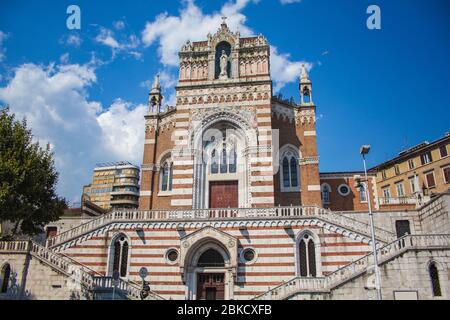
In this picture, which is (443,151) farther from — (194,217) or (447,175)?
(194,217)

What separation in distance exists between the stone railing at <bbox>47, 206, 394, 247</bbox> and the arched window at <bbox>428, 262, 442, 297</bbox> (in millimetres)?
4182

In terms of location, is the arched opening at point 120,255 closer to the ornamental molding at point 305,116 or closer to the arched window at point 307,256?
the arched window at point 307,256

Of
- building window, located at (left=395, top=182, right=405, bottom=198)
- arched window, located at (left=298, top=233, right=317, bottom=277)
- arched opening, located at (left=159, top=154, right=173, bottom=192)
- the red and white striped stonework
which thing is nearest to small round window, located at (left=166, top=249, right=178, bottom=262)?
the red and white striped stonework

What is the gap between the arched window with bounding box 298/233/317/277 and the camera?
23203 mm

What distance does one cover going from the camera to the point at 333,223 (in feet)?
76.8

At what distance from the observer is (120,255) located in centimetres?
2481

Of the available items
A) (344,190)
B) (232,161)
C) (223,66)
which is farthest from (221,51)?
(344,190)

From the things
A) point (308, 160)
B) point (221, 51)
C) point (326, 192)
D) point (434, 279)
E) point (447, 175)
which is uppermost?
point (221, 51)

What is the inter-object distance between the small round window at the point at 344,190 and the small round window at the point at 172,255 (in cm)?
1834

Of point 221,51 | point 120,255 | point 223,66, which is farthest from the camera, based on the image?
point 221,51

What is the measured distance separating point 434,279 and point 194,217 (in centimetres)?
1442

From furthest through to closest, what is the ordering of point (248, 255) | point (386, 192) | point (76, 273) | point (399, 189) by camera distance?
1. point (386, 192)
2. point (399, 189)
3. point (248, 255)
4. point (76, 273)

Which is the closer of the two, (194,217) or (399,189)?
(194,217)
